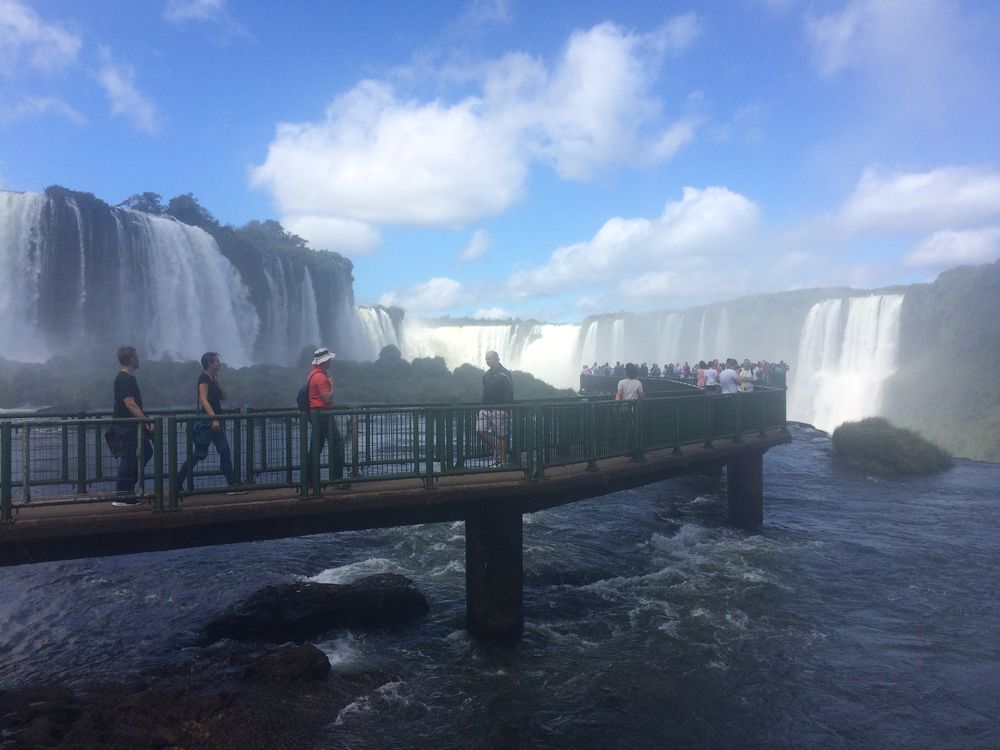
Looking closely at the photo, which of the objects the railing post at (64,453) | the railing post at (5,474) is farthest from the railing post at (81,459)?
the railing post at (5,474)

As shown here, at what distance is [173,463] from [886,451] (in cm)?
2306

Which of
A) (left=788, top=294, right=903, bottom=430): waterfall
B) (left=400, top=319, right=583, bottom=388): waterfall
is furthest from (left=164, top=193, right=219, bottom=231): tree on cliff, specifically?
(left=788, top=294, right=903, bottom=430): waterfall

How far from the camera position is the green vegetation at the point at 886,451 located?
74.3 feet

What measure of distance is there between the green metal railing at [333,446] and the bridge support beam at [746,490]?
4.90 metres

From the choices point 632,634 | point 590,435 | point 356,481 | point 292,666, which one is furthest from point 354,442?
point 632,634

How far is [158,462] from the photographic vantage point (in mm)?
6934

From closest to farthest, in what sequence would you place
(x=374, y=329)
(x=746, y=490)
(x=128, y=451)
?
(x=128, y=451)
(x=746, y=490)
(x=374, y=329)

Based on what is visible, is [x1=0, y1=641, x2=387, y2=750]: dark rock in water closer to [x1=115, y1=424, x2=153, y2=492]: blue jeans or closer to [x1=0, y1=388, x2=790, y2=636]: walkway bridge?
[x1=0, y1=388, x2=790, y2=636]: walkway bridge

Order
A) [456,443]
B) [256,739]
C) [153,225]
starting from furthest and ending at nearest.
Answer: [153,225] < [456,443] < [256,739]

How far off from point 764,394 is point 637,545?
459cm

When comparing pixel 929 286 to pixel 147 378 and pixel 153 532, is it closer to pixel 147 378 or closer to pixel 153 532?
pixel 147 378

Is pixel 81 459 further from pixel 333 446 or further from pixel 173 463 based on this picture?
pixel 333 446

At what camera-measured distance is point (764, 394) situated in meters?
15.4

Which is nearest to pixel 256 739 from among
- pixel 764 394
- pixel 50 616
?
pixel 50 616
